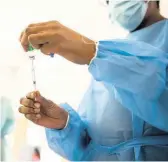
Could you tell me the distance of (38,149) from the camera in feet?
5.99

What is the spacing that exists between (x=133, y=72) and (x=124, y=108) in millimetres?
217

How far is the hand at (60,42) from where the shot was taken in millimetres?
605

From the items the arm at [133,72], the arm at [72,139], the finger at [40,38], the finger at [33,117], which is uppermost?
the finger at [40,38]

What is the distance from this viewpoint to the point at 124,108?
849mm

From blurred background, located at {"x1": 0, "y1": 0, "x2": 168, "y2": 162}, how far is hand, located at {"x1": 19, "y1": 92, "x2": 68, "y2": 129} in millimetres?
502

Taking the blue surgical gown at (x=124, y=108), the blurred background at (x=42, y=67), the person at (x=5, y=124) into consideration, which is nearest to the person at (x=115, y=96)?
the blue surgical gown at (x=124, y=108)

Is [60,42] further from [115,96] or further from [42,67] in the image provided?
[42,67]

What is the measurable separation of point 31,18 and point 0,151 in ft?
2.69

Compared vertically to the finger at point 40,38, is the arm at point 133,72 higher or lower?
lower

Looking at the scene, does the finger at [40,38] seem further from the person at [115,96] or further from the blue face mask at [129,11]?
the blue face mask at [129,11]

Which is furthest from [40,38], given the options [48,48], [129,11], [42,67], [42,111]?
[42,67]

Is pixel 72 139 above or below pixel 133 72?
below

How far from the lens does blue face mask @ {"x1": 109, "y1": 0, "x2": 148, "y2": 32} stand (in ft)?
3.40

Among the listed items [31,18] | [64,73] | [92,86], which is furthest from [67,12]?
[92,86]
